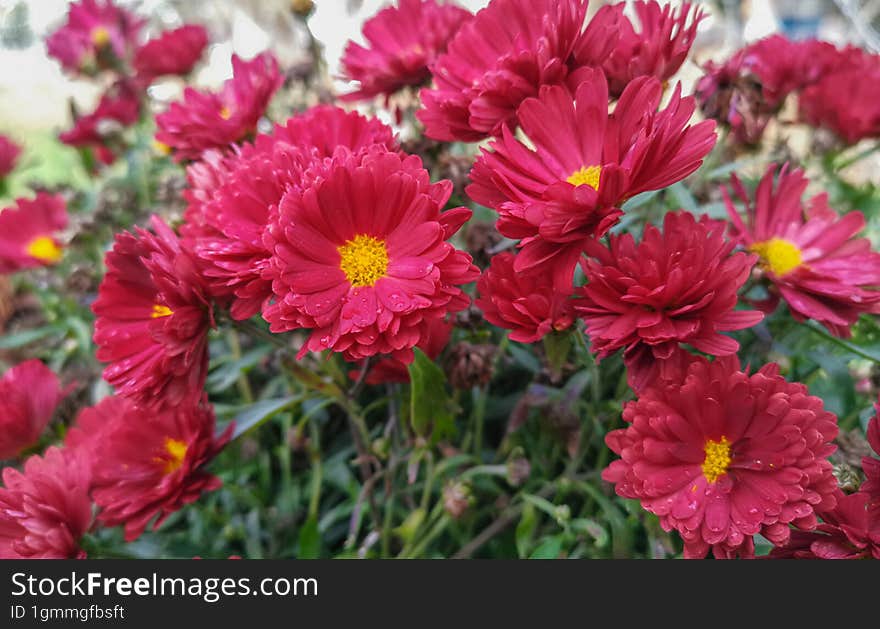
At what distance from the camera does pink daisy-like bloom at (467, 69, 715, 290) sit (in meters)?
0.39

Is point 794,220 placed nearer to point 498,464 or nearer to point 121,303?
point 498,464

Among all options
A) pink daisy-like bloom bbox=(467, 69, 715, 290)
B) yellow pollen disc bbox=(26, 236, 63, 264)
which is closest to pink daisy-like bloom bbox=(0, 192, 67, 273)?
yellow pollen disc bbox=(26, 236, 63, 264)

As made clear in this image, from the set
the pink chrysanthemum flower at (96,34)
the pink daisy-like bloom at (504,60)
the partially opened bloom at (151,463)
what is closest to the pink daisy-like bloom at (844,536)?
the pink daisy-like bloom at (504,60)

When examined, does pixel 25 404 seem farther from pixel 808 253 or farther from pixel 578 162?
pixel 808 253

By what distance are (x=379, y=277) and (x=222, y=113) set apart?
321 millimetres

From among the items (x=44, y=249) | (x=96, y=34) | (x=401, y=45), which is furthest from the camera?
(x=96, y=34)

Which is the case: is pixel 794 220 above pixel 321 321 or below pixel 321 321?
above

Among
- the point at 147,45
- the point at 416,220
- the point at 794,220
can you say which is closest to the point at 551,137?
the point at 416,220

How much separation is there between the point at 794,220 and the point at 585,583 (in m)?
0.37

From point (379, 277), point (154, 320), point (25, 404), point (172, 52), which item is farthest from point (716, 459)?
point (172, 52)

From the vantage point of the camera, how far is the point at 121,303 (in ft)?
1.68

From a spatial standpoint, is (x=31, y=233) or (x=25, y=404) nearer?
(x=25, y=404)

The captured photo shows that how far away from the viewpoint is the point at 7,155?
117 cm

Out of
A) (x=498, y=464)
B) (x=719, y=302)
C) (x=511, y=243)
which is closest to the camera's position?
(x=719, y=302)
